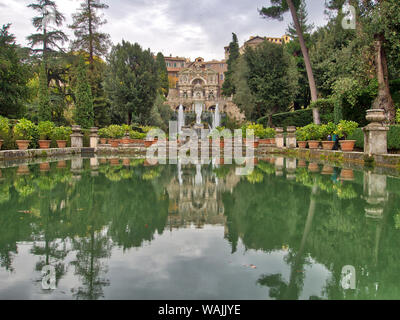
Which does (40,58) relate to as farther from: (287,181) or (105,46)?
(287,181)

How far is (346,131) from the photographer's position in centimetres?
1184

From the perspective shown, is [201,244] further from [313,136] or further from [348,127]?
[313,136]

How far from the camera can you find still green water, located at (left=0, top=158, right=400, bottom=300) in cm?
188

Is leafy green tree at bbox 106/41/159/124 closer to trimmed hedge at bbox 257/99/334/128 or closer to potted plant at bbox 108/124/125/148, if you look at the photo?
potted plant at bbox 108/124/125/148

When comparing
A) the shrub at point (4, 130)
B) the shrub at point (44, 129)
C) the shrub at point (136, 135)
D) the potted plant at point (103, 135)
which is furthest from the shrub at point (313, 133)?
the shrub at point (4, 130)

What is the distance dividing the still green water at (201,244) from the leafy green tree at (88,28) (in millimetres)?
26045

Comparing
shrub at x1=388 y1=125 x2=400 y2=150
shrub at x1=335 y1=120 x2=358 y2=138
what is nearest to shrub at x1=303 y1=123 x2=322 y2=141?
shrub at x1=335 y1=120 x2=358 y2=138

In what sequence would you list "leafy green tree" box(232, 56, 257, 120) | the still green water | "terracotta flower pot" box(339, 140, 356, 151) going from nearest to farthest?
the still green water
"terracotta flower pot" box(339, 140, 356, 151)
"leafy green tree" box(232, 56, 257, 120)

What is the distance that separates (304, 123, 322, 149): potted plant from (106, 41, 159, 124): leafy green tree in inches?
550

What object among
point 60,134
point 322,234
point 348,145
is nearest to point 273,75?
point 348,145

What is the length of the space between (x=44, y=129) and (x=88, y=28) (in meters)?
17.4
